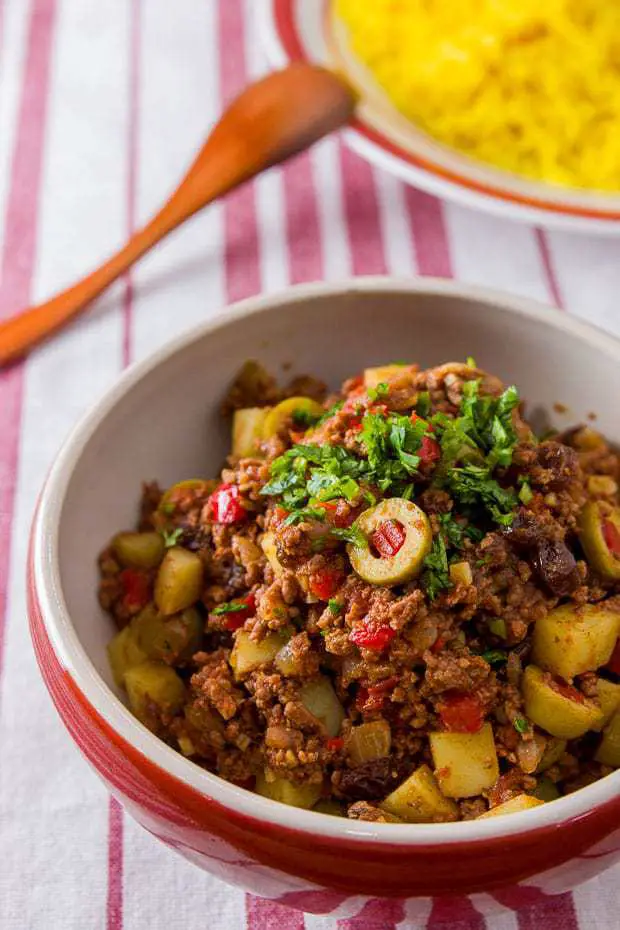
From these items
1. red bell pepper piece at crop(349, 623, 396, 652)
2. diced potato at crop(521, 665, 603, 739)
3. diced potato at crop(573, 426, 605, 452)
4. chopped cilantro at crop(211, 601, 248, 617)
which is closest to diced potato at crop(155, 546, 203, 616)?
chopped cilantro at crop(211, 601, 248, 617)

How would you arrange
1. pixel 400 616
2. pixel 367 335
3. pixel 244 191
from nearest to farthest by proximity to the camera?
pixel 400 616 < pixel 367 335 < pixel 244 191

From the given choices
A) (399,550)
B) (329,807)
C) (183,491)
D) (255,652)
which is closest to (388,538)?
(399,550)

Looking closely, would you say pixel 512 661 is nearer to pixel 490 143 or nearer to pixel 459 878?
pixel 459 878

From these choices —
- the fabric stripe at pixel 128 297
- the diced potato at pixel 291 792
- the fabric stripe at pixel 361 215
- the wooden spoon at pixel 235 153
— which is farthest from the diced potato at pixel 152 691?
the fabric stripe at pixel 361 215

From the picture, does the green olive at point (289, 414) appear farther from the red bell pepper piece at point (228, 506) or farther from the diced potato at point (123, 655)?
the diced potato at point (123, 655)

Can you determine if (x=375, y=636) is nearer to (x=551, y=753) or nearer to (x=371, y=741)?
(x=371, y=741)

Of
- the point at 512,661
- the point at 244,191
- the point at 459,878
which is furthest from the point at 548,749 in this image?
the point at 244,191

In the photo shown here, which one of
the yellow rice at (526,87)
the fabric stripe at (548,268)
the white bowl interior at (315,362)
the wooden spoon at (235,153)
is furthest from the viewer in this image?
the yellow rice at (526,87)
